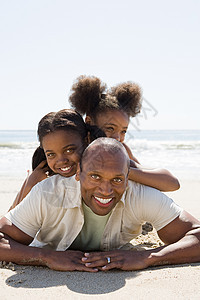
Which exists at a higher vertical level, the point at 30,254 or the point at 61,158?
the point at 61,158

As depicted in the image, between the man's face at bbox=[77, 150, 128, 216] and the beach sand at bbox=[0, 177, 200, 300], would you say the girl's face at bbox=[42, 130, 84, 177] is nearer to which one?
the man's face at bbox=[77, 150, 128, 216]

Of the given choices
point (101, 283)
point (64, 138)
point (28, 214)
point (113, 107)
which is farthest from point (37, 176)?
point (101, 283)

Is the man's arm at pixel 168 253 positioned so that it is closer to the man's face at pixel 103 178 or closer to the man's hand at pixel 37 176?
the man's face at pixel 103 178

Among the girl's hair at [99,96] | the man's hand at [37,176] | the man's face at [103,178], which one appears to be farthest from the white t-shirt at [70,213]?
the girl's hair at [99,96]

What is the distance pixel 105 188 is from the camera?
2811 mm

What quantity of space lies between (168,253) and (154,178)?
0.79 meters

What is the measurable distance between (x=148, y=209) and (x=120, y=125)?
1289 millimetres

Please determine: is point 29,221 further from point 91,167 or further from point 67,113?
point 67,113

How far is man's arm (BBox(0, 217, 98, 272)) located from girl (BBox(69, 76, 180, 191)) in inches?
41.1

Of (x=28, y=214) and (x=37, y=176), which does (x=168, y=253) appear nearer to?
(x=28, y=214)

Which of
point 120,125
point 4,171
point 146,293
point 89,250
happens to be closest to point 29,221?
point 89,250

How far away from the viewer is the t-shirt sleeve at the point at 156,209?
3.21m

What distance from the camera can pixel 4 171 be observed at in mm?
11109

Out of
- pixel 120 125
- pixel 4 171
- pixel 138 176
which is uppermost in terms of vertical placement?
pixel 120 125
